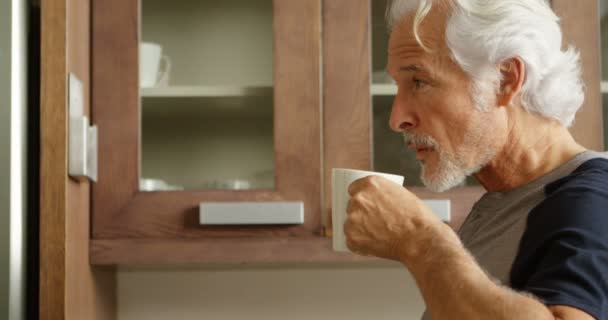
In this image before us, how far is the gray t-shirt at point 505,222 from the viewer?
0.93 metres

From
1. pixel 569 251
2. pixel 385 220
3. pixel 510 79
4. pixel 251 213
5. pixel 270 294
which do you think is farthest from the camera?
pixel 270 294

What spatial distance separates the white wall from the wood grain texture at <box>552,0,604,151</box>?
1.84 ft

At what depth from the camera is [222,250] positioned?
1.51 m

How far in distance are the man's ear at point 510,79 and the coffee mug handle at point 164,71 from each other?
688mm

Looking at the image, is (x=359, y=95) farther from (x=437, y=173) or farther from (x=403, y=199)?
(x=403, y=199)

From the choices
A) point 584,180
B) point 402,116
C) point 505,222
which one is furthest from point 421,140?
point 584,180

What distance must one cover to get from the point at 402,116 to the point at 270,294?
34.2 inches

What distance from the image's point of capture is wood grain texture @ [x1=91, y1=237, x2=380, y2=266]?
4.93 ft

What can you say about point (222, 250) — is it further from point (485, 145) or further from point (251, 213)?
point (485, 145)

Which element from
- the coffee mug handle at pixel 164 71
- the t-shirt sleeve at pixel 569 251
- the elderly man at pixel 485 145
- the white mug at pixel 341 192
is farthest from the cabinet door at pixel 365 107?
the t-shirt sleeve at pixel 569 251

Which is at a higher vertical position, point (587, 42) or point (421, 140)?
point (587, 42)

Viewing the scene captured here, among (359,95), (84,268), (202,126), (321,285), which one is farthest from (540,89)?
(321,285)

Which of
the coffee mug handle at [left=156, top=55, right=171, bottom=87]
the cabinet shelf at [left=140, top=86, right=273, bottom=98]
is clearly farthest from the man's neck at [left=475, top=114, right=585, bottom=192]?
the coffee mug handle at [left=156, top=55, right=171, bottom=87]

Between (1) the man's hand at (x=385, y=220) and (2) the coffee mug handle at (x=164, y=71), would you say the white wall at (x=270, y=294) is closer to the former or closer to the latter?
(2) the coffee mug handle at (x=164, y=71)
